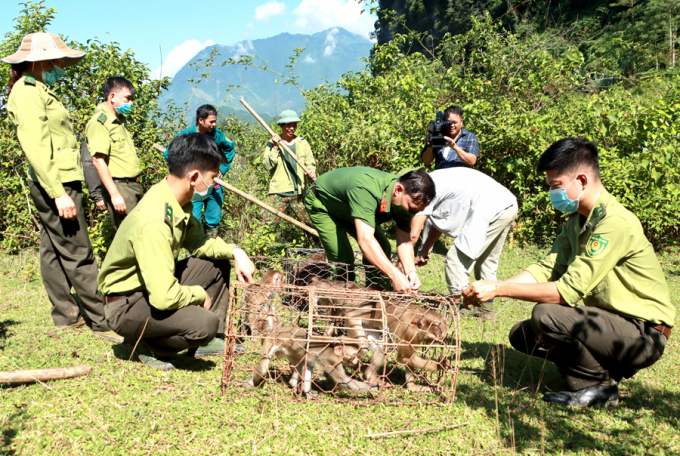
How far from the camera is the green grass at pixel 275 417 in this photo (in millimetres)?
2639

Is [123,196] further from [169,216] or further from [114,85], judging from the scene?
[169,216]

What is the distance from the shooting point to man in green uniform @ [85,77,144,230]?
4.40 metres

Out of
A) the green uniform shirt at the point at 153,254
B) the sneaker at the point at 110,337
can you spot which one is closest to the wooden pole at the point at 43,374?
the green uniform shirt at the point at 153,254

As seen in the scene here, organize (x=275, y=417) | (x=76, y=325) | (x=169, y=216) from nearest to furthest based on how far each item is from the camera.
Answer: (x=275, y=417) < (x=169, y=216) < (x=76, y=325)

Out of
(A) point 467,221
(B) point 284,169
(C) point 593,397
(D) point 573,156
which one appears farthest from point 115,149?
(C) point 593,397

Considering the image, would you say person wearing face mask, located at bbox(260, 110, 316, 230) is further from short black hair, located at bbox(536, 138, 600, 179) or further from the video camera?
short black hair, located at bbox(536, 138, 600, 179)

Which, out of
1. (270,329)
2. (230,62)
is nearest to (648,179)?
(270,329)

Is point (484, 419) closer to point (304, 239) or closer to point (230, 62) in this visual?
point (304, 239)

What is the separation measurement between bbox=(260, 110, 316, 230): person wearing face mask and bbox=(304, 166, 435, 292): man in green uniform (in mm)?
1884

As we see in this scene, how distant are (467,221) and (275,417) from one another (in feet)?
9.41

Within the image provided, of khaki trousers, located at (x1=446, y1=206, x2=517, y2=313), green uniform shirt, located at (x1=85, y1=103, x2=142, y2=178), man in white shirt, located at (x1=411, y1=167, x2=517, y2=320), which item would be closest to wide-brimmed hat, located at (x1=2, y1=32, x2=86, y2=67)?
green uniform shirt, located at (x1=85, y1=103, x2=142, y2=178)

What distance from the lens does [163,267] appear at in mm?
3016

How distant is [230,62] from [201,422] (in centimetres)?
716

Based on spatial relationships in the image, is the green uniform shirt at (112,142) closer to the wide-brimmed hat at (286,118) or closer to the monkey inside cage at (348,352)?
the monkey inside cage at (348,352)
